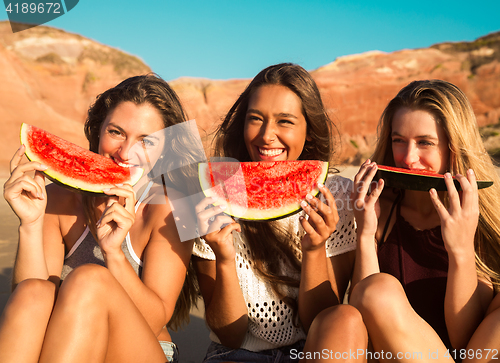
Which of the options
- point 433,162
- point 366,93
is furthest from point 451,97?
point 366,93

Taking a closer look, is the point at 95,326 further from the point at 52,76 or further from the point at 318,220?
the point at 52,76

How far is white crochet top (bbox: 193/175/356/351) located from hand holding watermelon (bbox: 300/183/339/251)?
502mm

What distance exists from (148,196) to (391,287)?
72.3 inches

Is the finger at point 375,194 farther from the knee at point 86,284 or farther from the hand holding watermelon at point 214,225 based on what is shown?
the knee at point 86,284

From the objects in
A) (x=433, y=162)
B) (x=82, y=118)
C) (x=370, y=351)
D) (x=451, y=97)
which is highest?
(x=451, y=97)

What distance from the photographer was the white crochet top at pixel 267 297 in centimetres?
262

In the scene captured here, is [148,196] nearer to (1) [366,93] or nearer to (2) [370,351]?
(2) [370,351]

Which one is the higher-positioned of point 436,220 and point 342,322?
point 436,220

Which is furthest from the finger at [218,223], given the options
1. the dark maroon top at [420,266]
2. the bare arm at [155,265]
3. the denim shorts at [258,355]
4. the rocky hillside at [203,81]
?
the rocky hillside at [203,81]

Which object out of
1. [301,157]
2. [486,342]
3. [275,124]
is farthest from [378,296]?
[301,157]

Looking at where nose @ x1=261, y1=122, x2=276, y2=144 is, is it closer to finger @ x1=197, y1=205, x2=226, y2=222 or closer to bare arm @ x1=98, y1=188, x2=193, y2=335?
finger @ x1=197, y1=205, x2=226, y2=222

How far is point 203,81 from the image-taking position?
3362 cm

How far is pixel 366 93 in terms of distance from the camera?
104 ft

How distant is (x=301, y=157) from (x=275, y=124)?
0.64m
